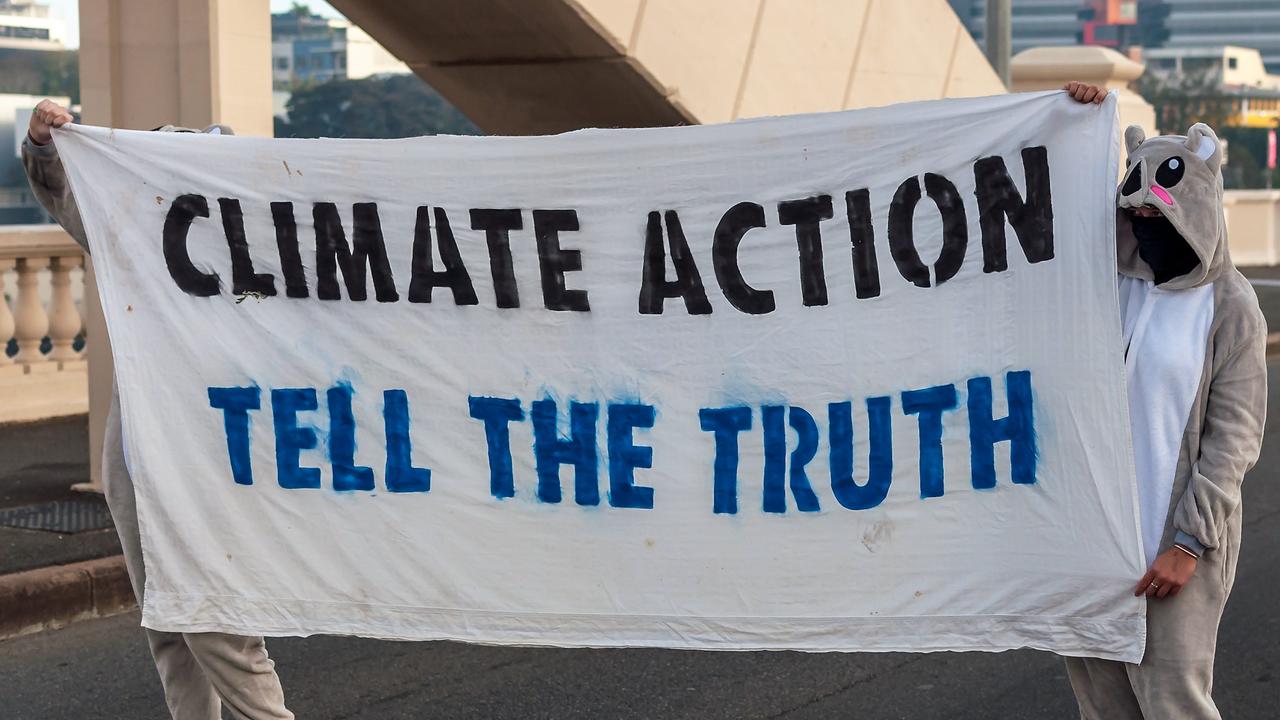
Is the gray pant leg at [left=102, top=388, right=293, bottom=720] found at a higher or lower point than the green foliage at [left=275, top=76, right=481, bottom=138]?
lower

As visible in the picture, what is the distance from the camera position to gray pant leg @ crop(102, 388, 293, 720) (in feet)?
13.6

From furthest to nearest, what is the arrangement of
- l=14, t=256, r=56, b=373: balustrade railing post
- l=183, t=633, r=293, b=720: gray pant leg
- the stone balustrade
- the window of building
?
the window of building → l=14, t=256, r=56, b=373: balustrade railing post → the stone balustrade → l=183, t=633, r=293, b=720: gray pant leg

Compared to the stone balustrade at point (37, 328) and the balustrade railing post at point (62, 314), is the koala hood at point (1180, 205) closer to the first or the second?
the stone balustrade at point (37, 328)

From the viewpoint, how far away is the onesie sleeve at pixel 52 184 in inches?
170

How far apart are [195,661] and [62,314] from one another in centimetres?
721

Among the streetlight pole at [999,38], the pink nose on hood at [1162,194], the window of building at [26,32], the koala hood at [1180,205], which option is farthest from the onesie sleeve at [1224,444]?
the window of building at [26,32]

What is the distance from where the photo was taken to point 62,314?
10.9 m

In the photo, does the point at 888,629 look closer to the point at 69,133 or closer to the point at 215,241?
the point at 215,241

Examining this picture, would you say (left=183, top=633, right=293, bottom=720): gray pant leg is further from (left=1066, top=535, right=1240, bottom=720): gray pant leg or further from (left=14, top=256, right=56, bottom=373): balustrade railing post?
(left=14, top=256, right=56, bottom=373): balustrade railing post

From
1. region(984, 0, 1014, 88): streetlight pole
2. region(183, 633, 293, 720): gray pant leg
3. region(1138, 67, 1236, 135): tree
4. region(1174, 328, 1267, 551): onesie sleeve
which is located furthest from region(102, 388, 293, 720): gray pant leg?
region(1138, 67, 1236, 135): tree

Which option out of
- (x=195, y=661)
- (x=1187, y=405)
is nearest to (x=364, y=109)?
(x=195, y=661)

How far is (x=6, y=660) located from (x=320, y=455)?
2.39 m

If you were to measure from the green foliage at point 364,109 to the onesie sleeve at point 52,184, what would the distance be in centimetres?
3395

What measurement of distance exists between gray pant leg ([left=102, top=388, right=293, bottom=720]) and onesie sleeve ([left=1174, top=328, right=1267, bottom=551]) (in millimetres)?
2357
